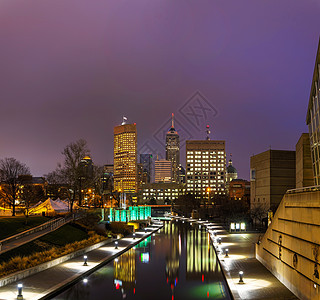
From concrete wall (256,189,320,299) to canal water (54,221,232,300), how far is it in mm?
3721

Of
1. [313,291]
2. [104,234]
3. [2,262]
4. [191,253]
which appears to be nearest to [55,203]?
[104,234]

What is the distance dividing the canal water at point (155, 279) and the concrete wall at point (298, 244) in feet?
12.2

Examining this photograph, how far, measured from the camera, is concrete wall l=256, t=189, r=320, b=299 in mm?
18625

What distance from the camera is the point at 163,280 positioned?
28484 mm

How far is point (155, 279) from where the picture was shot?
28.8 meters

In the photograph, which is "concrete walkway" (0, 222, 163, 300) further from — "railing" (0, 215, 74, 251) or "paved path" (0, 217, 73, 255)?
"railing" (0, 215, 74, 251)

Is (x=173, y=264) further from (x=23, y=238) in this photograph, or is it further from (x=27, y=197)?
(x=27, y=197)

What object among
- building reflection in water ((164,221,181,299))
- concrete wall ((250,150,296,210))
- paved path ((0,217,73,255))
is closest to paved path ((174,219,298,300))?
building reflection in water ((164,221,181,299))

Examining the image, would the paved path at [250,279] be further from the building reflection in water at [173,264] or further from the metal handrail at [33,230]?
the metal handrail at [33,230]

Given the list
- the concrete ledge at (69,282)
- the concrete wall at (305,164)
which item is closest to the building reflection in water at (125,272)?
the concrete ledge at (69,282)

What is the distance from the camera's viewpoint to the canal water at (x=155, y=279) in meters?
23.6

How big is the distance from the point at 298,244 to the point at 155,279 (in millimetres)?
11429

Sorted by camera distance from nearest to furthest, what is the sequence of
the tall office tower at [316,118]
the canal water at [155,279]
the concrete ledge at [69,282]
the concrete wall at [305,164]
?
the concrete ledge at [69,282]
the canal water at [155,279]
the tall office tower at [316,118]
the concrete wall at [305,164]

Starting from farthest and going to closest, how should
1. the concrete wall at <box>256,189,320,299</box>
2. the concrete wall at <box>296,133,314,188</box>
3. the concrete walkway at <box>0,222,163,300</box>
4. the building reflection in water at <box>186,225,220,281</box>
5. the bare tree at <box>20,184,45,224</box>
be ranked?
1. the concrete wall at <box>296,133,314,188</box>
2. the bare tree at <box>20,184,45,224</box>
3. the building reflection in water at <box>186,225,220,281</box>
4. the concrete walkway at <box>0,222,163,300</box>
5. the concrete wall at <box>256,189,320,299</box>
